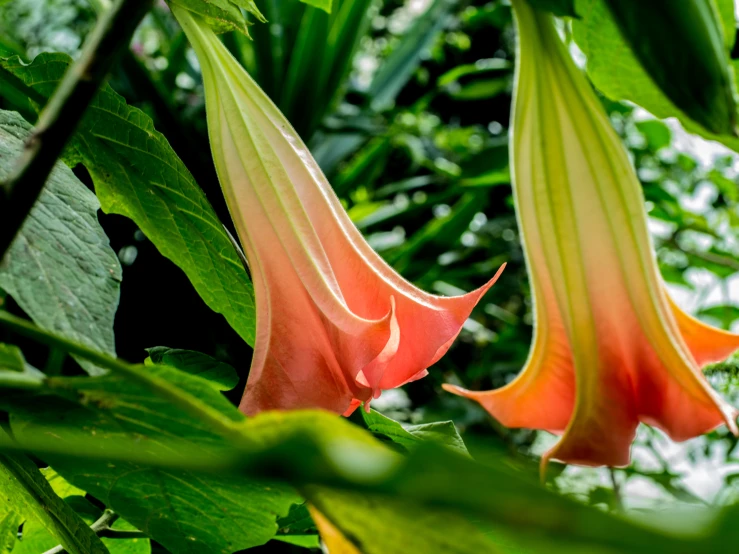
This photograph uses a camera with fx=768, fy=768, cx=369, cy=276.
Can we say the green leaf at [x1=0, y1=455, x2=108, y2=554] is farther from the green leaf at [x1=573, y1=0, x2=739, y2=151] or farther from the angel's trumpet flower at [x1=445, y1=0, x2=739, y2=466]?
the green leaf at [x1=573, y1=0, x2=739, y2=151]

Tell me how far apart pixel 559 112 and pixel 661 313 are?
9 cm

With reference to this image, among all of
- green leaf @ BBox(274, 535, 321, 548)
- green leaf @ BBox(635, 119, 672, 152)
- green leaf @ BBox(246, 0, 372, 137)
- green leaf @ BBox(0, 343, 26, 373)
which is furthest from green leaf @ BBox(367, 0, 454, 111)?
green leaf @ BBox(0, 343, 26, 373)

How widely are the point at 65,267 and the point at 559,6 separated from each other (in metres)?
0.18

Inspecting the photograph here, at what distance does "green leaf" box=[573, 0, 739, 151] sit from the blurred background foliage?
0.84 meters

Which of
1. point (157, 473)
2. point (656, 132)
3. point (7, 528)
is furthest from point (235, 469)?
point (656, 132)

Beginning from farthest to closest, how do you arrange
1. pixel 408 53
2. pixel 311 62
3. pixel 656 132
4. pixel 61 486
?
pixel 408 53
pixel 656 132
pixel 311 62
pixel 61 486

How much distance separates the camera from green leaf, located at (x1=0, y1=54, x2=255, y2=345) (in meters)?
0.32

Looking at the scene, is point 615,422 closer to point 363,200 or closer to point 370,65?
point 363,200

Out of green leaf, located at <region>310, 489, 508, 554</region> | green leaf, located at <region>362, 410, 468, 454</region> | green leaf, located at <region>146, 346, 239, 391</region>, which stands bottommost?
green leaf, located at <region>362, 410, 468, 454</region>

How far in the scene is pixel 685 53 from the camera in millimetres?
224

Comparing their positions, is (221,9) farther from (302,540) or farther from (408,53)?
(408,53)

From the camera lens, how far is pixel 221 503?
281mm

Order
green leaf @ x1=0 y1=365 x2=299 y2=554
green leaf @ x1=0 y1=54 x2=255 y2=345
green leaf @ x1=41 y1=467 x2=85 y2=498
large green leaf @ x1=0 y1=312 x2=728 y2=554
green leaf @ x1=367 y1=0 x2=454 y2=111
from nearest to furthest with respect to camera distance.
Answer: large green leaf @ x1=0 y1=312 x2=728 y2=554 < green leaf @ x1=0 y1=365 x2=299 y2=554 < green leaf @ x1=0 y1=54 x2=255 y2=345 < green leaf @ x1=41 y1=467 x2=85 y2=498 < green leaf @ x1=367 y1=0 x2=454 y2=111

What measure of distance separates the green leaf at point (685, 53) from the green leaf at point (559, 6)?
0.04m
